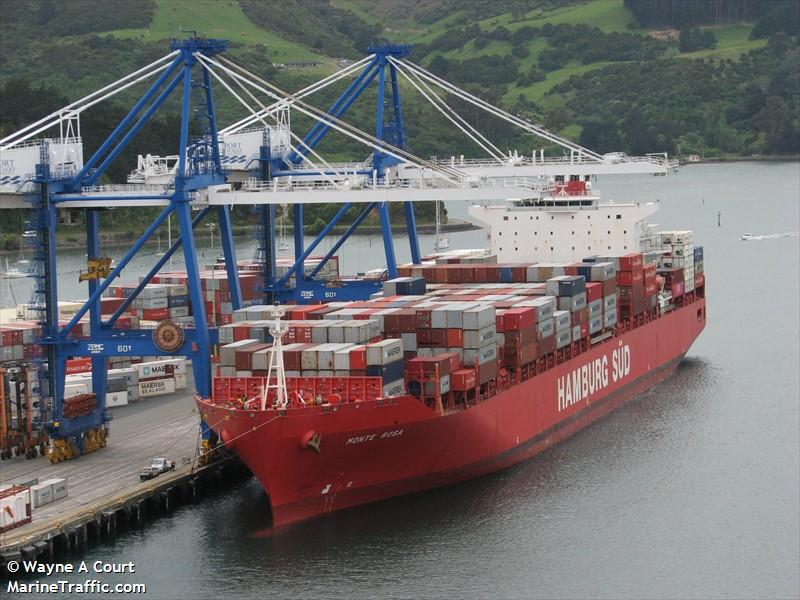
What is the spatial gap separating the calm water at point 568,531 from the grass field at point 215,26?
98284 millimetres

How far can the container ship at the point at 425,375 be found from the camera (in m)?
36.5

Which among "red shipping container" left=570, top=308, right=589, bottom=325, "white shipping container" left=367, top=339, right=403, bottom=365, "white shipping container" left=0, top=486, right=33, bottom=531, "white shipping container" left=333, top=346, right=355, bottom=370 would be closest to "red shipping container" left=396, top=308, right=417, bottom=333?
"white shipping container" left=367, top=339, right=403, bottom=365

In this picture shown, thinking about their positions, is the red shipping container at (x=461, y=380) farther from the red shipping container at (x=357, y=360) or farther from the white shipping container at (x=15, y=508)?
the white shipping container at (x=15, y=508)

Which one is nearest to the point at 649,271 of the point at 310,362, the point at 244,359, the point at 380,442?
the point at 380,442

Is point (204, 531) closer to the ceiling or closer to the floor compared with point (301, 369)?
closer to the floor

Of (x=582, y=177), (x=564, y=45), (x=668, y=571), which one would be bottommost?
(x=668, y=571)

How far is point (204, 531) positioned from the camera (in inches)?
1462

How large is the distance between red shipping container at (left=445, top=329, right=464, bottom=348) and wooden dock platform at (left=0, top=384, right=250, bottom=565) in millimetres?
6130

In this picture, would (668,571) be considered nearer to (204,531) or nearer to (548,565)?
(548,565)

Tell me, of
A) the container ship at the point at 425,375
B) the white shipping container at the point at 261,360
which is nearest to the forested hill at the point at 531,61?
the container ship at the point at 425,375

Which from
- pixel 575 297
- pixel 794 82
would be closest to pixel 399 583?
pixel 575 297

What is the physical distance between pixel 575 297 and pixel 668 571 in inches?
527

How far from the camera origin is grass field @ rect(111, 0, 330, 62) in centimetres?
14225

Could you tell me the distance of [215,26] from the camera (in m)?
150
